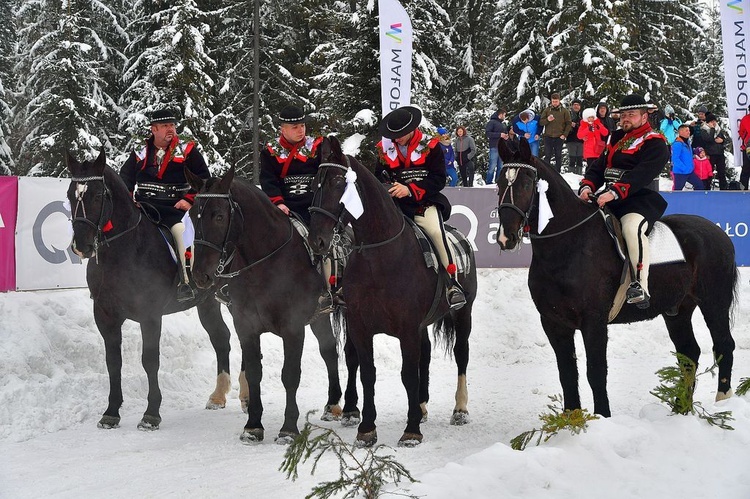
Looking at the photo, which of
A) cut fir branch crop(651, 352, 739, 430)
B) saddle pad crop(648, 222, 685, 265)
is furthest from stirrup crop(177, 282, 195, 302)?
cut fir branch crop(651, 352, 739, 430)

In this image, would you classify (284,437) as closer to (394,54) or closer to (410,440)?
(410,440)

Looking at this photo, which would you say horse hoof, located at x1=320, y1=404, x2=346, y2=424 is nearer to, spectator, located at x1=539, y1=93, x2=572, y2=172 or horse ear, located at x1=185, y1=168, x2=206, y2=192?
horse ear, located at x1=185, y1=168, x2=206, y2=192

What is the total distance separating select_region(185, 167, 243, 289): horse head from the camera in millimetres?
7172

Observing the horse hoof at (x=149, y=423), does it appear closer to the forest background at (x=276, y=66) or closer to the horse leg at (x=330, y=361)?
the horse leg at (x=330, y=361)

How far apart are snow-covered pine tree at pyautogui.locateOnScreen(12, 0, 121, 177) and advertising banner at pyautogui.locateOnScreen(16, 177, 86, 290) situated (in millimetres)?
17689

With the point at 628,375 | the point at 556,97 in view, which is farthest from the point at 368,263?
the point at 556,97

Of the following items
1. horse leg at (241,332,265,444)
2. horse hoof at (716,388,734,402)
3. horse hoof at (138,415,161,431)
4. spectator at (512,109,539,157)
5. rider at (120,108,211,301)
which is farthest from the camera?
spectator at (512,109,539,157)

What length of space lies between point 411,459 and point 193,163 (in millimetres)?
4488

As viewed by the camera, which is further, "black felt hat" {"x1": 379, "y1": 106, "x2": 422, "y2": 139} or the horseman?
the horseman

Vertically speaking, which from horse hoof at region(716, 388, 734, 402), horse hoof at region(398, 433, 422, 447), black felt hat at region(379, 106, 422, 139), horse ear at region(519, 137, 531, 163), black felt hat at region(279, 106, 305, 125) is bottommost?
horse hoof at region(398, 433, 422, 447)

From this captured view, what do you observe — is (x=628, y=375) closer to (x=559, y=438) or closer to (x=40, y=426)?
(x=559, y=438)

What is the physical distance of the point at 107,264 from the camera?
27.9 ft

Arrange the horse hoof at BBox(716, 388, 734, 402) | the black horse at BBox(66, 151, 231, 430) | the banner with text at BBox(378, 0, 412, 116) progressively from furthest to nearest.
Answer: the banner with text at BBox(378, 0, 412, 116), the horse hoof at BBox(716, 388, 734, 402), the black horse at BBox(66, 151, 231, 430)

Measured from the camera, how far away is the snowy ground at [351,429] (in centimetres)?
494
